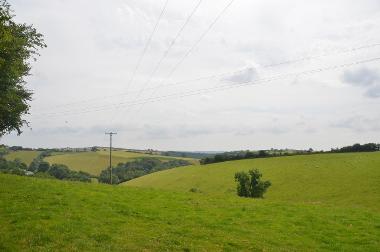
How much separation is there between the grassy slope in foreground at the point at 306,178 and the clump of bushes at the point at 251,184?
430cm

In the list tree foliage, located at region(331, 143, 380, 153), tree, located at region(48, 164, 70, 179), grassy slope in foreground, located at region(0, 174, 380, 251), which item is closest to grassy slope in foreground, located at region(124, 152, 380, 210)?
tree foliage, located at region(331, 143, 380, 153)

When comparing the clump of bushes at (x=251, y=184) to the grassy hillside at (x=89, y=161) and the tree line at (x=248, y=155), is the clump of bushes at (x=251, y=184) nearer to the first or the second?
the tree line at (x=248, y=155)

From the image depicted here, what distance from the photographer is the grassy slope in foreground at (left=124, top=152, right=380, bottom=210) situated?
2815 inches

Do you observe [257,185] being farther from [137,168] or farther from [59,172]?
[137,168]

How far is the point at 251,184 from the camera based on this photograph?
74.2 m

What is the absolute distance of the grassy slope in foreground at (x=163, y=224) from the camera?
19.9 meters

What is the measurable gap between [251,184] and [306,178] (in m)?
19.7

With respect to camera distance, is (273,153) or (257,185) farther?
(273,153)

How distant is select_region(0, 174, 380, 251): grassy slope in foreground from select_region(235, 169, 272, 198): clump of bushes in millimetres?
34204

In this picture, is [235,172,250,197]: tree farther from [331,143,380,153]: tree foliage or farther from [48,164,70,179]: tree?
[48,164,70,179]: tree

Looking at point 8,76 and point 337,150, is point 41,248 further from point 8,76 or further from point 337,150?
point 337,150

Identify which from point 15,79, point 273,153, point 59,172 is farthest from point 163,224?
point 59,172

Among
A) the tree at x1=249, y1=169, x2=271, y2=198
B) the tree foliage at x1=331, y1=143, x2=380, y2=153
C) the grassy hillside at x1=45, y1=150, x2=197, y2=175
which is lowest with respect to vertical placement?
the tree at x1=249, y1=169, x2=271, y2=198

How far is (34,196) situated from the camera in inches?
1261
